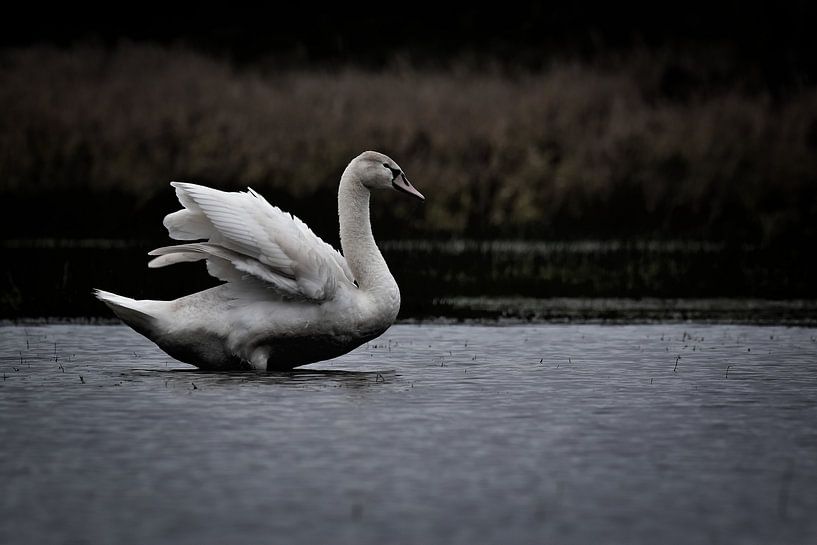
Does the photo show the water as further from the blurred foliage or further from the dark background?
the blurred foliage

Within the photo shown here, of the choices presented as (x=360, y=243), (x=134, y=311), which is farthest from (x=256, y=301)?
(x=360, y=243)

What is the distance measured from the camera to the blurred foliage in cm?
2480

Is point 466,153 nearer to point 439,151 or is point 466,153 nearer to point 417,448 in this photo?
point 439,151

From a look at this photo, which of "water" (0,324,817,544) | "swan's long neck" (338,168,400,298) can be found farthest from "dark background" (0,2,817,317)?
"water" (0,324,817,544)

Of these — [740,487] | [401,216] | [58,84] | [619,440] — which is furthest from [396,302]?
[58,84]

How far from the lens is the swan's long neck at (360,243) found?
10164 millimetres

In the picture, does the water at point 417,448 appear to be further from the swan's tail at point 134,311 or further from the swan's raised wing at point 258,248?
the swan's raised wing at point 258,248

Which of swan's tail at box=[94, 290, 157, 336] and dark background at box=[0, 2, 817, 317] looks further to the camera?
dark background at box=[0, 2, 817, 317]

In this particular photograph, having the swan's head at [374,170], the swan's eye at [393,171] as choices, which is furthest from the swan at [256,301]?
the swan's eye at [393,171]

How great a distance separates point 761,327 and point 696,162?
12.9 metres

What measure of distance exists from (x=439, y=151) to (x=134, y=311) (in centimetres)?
1693

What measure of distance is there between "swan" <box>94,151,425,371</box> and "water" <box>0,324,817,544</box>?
0.66ft

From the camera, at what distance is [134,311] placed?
9727mm

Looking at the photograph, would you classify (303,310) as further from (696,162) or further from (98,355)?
(696,162)
